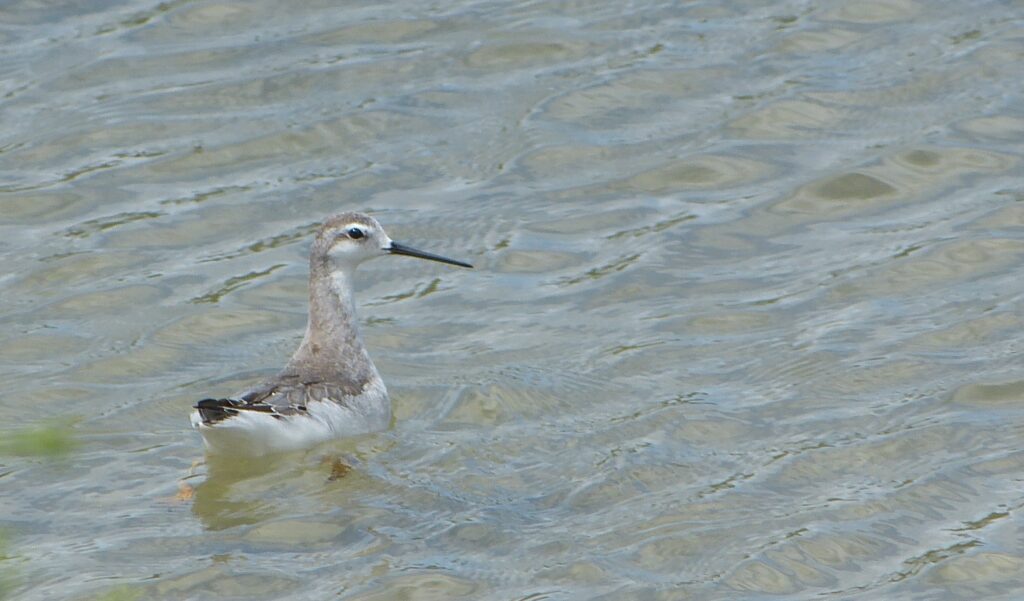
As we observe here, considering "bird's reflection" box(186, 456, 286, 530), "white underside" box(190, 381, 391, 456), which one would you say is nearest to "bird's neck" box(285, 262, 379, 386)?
"white underside" box(190, 381, 391, 456)

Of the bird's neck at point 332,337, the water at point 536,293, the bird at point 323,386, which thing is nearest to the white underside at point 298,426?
the bird at point 323,386

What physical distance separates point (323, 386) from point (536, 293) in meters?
2.68

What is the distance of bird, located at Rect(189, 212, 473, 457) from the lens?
34.0ft

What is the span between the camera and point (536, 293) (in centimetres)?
1345

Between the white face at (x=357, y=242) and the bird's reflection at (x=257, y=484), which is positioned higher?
the white face at (x=357, y=242)

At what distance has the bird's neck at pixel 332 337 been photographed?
Answer: 38.5ft

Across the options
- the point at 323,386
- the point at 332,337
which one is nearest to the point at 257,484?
the point at 323,386

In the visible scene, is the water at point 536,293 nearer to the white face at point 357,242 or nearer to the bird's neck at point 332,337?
the bird's neck at point 332,337

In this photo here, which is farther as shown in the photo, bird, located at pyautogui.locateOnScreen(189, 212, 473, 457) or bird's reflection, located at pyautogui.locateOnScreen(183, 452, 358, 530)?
bird, located at pyautogui.locateOnScreen(189, 212, 473, 457)

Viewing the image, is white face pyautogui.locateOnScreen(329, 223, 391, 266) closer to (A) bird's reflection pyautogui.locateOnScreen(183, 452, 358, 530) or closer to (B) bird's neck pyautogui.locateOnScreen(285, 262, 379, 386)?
(B) bird's neck pyautogui.locateOnScreen(285, 262, 379, 386)

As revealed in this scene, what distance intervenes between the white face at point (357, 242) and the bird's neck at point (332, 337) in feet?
0.44

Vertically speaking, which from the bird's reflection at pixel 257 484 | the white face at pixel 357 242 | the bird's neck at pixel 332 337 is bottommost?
the bird's reflection at pixel 257 484

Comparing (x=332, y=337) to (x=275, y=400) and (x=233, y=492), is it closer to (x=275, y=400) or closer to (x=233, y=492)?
(x=275, y=400)

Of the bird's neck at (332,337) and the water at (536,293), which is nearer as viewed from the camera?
the water at (536,293)
